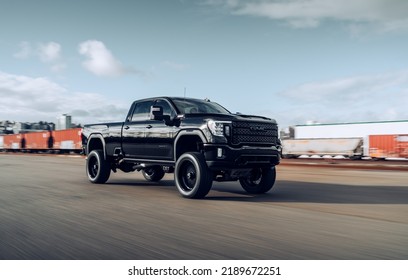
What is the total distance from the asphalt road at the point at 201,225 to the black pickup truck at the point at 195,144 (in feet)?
1.59

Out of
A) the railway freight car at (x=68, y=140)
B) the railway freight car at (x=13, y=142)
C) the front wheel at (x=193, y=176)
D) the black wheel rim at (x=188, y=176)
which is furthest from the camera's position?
the railway freight car at (x=13, y=142)

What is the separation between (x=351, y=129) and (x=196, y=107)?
42.8 metres

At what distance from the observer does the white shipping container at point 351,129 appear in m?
44.6

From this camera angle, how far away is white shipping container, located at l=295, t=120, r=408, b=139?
146 feet

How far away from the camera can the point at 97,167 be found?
409 inches

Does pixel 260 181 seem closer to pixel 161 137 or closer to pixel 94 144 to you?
pixel 161 137

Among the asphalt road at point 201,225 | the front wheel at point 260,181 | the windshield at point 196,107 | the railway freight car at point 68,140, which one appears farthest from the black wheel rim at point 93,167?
the railway freight car at point 68,140

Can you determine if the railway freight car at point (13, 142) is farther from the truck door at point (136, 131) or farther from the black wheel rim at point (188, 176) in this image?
the black wheel rim at point (188, 176)

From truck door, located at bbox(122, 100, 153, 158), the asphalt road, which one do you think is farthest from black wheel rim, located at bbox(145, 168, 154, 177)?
the asphalt road

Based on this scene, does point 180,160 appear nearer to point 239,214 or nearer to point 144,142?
point 144,142

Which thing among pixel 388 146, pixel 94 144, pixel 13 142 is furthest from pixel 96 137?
pixel 13 142

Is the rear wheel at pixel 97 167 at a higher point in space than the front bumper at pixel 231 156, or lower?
lower

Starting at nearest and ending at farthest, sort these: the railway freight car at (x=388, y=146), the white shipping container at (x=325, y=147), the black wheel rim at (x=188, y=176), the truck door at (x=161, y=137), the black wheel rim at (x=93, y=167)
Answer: the black wheel rim at (x=188, y=176) → the truck door at (x=161, y=137) → the black wheel rim at (x=93, y=167) → the railway freight car at (x=388, y=146) → the white shipping container at (x=325, y=147)

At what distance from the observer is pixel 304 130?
53.1m
